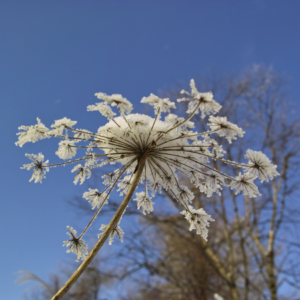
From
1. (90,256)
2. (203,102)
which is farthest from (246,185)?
(90,256)

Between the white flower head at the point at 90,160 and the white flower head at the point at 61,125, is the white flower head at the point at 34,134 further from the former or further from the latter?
the white flower head at the point at 90,160

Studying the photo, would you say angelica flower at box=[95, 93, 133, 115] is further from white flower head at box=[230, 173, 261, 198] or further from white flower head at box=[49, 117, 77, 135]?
white flower head at box=[230, 173, 261, 198]

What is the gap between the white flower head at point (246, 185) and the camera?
6.68ft

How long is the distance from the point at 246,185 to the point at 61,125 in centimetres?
161

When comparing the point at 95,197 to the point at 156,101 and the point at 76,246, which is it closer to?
the point at 76,246

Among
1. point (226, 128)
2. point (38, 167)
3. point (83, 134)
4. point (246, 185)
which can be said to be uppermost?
point (226, 128)

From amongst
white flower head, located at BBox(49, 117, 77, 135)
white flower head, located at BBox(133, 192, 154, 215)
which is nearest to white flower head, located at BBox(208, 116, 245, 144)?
white flower head, located at BBox(133, 192, 154, 215)

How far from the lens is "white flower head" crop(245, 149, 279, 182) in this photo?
1899 millimetres

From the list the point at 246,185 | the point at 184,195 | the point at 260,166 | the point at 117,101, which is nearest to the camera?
the point at 117,101

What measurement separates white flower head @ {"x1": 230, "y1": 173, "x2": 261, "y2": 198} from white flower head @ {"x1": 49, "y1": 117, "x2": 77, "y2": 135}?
4.74 ft

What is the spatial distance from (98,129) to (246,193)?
1409 mm

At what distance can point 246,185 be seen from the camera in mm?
2068

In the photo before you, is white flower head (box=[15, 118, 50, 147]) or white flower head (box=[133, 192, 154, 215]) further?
white flower head (box=[133, 192, 154, 215])

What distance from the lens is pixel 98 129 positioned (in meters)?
2.17
